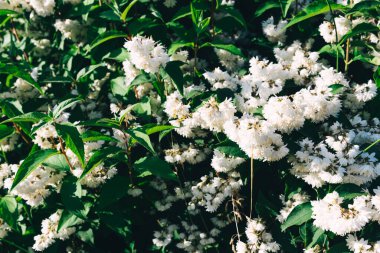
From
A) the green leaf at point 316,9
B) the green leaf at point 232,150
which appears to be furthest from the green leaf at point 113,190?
the green leaf at point 316,9

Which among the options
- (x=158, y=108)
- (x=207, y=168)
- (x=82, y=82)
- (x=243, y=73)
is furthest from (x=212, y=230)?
(x=82, y=82)

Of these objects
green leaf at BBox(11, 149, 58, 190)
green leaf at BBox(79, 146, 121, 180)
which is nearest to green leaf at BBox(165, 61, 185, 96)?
green leaf at BBox(79, 146, 121, 180)

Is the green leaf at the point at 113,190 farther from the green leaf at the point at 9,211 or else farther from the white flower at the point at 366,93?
the white flower at the point at 366,93

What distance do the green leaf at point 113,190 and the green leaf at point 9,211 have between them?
603mm

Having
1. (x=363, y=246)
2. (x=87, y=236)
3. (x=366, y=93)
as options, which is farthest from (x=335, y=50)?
(x=87, y=236)

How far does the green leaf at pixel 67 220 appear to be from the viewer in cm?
274

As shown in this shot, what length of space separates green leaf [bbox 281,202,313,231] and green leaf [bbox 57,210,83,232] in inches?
53.3

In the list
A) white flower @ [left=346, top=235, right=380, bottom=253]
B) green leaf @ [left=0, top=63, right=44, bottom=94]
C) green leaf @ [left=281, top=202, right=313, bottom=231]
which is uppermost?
green leaf @ [left=0, top=63, right=44, bottom=94]

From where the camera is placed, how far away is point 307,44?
11.8 feet

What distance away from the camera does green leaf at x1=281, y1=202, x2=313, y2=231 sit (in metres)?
2.42

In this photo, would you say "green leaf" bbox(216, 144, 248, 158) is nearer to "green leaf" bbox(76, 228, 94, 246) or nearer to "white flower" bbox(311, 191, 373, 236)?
"white flower" bbox(311, 191, 373, 236)

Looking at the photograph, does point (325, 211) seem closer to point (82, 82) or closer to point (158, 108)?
point (158, 108)

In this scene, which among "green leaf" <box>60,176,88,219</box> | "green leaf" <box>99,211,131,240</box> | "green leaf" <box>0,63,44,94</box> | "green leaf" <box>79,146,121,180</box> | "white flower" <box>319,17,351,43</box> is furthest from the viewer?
"white flower" <box>319,17,351,43</box>

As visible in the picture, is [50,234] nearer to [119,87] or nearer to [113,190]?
[113,190]
